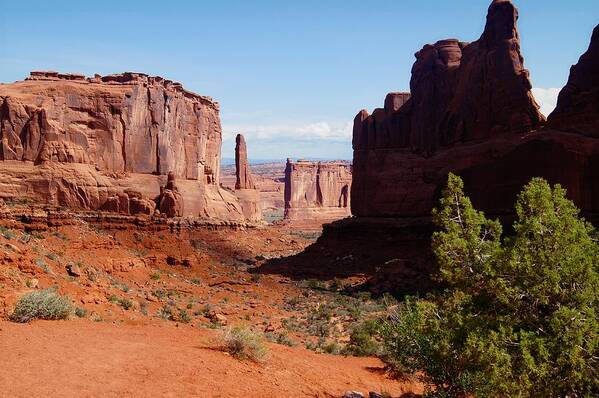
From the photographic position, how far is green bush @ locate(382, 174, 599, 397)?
7.70 m

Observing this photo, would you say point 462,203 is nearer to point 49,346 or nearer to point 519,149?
point 49,346

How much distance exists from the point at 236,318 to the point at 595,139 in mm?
22775

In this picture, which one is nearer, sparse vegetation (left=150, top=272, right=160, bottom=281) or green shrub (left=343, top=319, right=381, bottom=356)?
green shrub (left=343, top=319, right=381, bottom=356)

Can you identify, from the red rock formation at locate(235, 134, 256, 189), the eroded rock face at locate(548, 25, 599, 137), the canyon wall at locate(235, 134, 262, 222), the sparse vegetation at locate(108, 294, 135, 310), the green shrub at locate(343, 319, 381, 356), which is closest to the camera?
the green shrub at locate(343, 319, 381, 356)

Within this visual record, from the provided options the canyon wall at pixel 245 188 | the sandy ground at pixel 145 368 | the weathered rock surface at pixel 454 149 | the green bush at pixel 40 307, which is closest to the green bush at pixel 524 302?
the sandy ground at pixel 145 368

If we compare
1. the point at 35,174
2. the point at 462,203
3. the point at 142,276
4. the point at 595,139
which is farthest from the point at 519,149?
the point at 35,174

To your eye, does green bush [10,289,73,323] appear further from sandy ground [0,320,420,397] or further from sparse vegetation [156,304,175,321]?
sparse vegetation [156,304,175,321]

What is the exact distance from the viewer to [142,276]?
90.4 ft

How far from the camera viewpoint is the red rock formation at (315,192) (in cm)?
10556

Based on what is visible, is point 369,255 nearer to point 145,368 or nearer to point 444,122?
point 444,122

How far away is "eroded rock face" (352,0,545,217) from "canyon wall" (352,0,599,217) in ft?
0.23

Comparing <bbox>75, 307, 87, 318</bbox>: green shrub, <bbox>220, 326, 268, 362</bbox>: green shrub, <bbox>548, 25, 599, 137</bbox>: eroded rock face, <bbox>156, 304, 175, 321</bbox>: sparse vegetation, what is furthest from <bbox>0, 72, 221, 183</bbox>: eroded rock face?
<bbox>220, 326, 268, 362</bbox>: green shrub

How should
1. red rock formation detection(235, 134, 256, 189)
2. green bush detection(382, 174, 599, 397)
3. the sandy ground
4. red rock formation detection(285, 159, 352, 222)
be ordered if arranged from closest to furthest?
green bush detection(382, 174, 599, 397) → the sandy ground → red rock formation detection(235, 134, 256, 189) → red rock formation detection(285, 159, 352, 222)

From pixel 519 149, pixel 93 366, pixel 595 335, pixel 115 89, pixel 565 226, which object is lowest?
pixel 93 366
